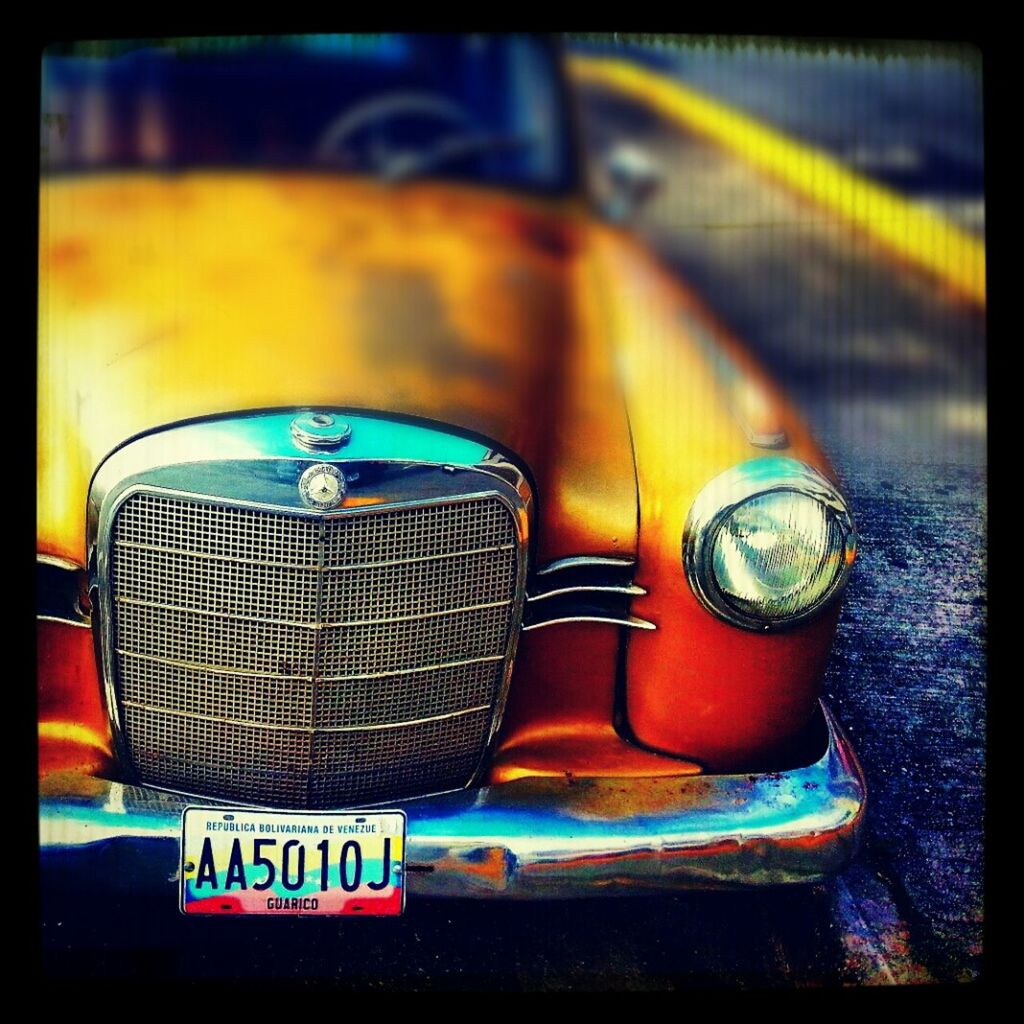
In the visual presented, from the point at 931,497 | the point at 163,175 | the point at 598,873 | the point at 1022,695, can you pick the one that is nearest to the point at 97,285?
the point at 163,175

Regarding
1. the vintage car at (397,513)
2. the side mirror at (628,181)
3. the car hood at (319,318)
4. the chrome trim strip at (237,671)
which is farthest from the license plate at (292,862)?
the side mirror at (628,181)

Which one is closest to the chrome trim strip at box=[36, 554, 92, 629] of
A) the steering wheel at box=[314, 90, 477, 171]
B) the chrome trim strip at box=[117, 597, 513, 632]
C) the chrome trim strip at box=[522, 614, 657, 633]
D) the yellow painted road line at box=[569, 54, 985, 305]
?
the chrome trim strip at box=[117, 597, 513, 632]

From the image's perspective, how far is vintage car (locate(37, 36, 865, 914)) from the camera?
2.36 meters

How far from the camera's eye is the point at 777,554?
7.81ft

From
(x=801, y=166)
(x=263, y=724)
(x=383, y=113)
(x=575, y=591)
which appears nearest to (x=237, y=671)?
(x=263, y=724)

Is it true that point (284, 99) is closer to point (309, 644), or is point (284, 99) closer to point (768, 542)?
point (309, 644)

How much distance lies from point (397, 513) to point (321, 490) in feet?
0.55

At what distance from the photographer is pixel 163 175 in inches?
106

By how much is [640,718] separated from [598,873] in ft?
1.20

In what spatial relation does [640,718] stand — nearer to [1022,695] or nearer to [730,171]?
[1022,695]

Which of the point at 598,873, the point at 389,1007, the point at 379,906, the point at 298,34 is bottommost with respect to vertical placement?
the point at 389,1007

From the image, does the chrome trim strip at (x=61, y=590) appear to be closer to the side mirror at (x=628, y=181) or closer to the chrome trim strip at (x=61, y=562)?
the chrome trim strip at (x=61, y=562)

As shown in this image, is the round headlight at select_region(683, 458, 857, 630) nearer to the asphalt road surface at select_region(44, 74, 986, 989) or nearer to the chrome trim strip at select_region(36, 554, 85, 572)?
the asphalt road surface at select_region(44, 74, 986, 989)

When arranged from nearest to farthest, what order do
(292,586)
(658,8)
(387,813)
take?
(292,586) → (387,813) → (658,8)
